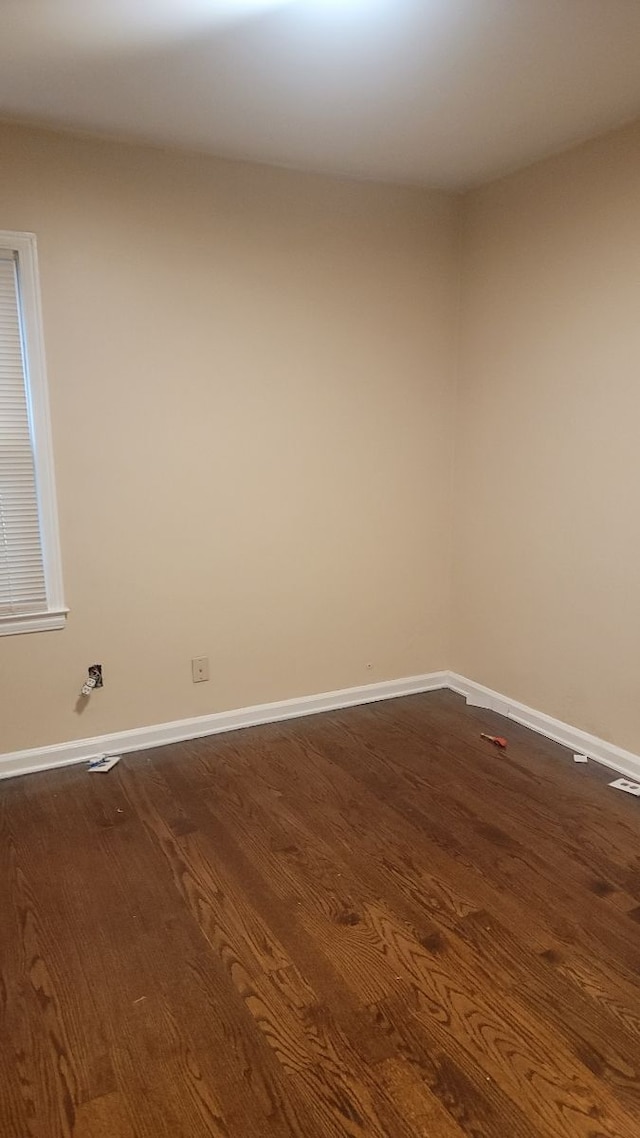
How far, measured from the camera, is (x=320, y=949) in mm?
1983

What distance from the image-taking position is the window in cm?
270

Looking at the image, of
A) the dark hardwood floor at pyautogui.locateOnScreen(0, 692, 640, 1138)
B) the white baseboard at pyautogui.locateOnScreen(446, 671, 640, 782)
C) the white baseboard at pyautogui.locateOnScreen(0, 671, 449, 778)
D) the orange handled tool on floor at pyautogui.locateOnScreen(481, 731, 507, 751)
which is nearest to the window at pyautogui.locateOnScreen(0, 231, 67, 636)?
the white baseboard at pyautogui.locateOnScreen(0, 671, 449, 778)

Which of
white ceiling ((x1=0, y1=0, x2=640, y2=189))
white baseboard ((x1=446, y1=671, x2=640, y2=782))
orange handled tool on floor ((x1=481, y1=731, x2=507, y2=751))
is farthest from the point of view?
orange handled tool on floor ((x1=481, y1=731, x2=507, y2=751))

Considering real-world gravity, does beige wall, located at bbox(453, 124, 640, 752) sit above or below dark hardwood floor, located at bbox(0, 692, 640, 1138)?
above

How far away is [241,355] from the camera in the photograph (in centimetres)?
313

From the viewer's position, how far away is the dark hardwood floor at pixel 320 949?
1547 mm

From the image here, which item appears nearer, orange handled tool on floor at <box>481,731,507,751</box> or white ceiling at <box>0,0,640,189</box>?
white ceiling at <box>0,0,640,189</box>

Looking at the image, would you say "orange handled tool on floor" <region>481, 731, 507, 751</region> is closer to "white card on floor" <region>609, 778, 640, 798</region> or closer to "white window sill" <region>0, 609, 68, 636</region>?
"white card on floor" <region>609, 778, 640, 798</region>

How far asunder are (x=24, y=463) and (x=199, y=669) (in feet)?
Answer: 3.74

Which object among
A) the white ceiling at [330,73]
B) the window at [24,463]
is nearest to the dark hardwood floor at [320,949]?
the window at [24,463]

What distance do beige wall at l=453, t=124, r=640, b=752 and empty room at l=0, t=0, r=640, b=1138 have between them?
2 centimetres

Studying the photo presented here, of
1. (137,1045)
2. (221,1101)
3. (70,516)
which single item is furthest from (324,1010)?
(70,516)

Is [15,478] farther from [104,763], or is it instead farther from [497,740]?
[497,740]

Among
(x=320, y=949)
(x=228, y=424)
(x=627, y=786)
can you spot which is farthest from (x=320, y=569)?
(x=320, y=949)
